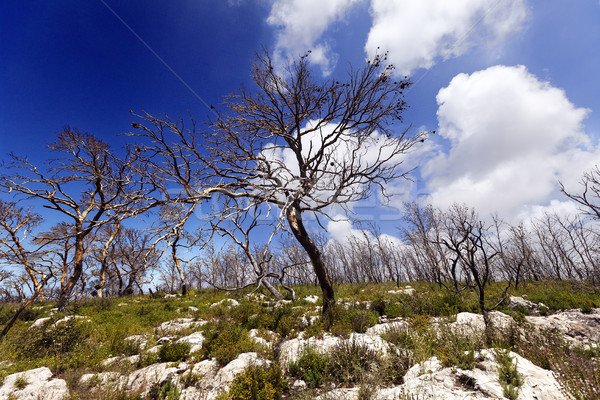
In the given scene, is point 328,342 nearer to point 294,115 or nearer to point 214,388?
point 214,388

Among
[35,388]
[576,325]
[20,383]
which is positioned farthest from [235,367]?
[576,325]

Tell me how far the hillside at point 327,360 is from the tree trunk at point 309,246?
1.49 feet

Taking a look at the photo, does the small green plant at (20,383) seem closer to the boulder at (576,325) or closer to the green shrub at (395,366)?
the green shrub at (395,366)

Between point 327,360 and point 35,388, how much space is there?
5208 mm

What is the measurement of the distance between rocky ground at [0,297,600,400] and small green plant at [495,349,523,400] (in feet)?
0.18

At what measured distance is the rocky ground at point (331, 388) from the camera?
9.35 ft

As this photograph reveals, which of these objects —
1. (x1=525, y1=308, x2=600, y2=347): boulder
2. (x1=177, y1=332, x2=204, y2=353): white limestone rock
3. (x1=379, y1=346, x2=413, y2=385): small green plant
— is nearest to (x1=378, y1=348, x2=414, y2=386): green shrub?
(x1=379, y1=346, x2=413, y2=385): small green plant

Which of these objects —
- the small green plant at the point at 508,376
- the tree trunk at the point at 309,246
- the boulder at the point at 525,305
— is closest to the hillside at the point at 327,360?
the small green plant at the point at 508,376

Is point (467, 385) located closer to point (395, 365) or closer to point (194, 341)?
point (395, 365)

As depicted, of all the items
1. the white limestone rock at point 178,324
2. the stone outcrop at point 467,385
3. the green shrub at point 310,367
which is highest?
the white limestone rock at point 178,324

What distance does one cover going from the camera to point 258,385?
12.2 feet

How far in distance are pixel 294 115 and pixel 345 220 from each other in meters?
3.71

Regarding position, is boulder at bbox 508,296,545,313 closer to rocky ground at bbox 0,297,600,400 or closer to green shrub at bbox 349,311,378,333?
rocky ground at bbox 0,297,600,400

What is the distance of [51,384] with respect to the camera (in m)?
4.13
